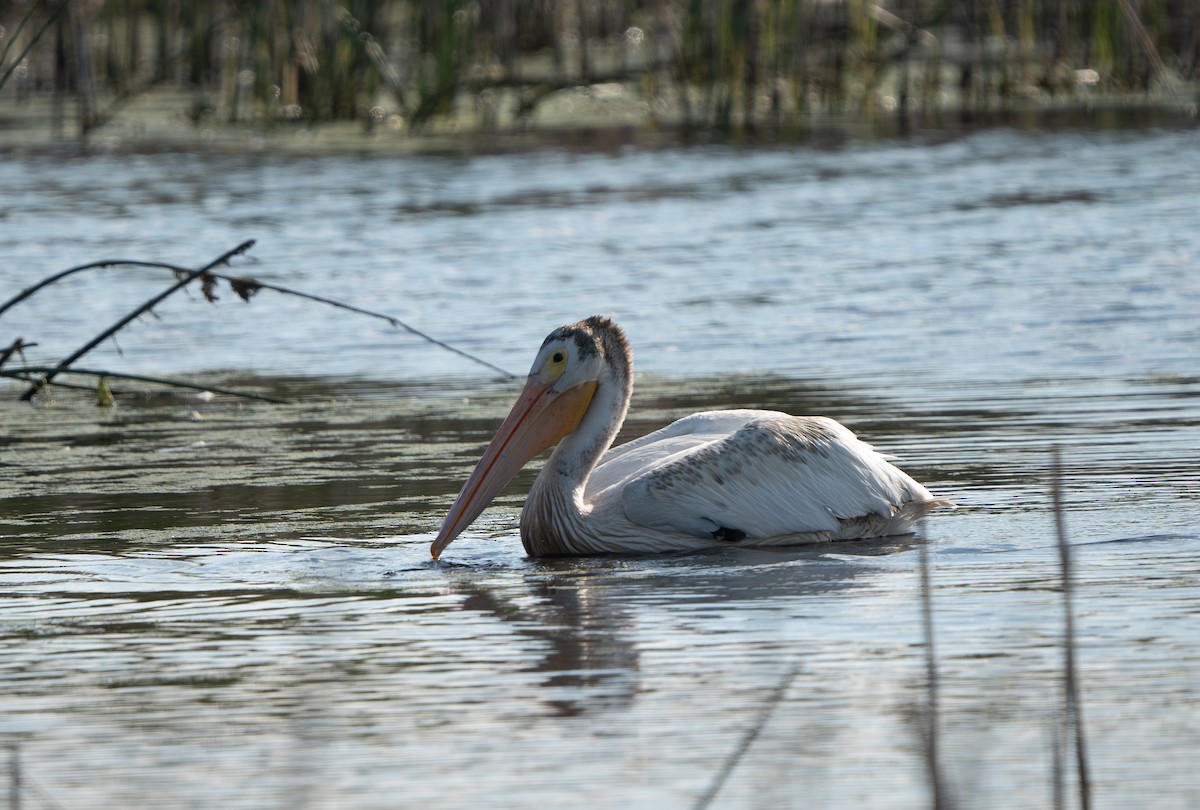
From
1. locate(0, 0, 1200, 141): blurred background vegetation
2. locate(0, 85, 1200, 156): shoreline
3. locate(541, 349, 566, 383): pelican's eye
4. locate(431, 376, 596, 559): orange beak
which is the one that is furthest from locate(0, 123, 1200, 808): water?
locate(0, 85, 1200, 156): shoreline

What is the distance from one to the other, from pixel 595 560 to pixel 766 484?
479 mm

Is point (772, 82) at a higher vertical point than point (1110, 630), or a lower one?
higher

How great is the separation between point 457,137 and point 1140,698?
13.5 m

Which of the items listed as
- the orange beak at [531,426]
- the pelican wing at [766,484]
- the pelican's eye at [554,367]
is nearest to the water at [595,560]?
the pelican wing at [766,484]

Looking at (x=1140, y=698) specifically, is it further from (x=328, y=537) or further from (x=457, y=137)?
(x=457, y=137)

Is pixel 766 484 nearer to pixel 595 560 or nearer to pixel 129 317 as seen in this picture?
pixel 595 560

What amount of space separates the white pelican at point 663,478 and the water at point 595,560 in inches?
4.4

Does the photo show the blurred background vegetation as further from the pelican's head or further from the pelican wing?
the pelican wing

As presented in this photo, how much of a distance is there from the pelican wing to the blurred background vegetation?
8084 millimetres

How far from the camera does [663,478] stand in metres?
5.55

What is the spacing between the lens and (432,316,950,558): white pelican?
18.2ft

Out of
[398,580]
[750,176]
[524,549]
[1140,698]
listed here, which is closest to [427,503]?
[524,549]

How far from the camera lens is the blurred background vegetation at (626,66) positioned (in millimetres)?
15570

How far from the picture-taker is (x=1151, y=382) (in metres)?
7.56
